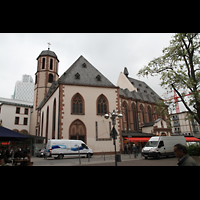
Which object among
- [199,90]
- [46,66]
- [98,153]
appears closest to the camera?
[199,90]

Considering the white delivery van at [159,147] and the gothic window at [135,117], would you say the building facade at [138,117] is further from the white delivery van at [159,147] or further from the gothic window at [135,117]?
the white delivery van at [159,147]

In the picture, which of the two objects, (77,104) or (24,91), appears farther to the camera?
(24,91)

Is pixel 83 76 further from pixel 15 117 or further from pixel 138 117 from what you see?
pixel 15 117

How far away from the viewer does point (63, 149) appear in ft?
65.5

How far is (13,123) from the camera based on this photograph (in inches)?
1865

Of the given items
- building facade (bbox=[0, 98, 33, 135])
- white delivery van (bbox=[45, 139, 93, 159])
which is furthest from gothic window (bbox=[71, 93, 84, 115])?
building facade (bbox=[0, 98, 33, 135])

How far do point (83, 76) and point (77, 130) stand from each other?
29.4 ft

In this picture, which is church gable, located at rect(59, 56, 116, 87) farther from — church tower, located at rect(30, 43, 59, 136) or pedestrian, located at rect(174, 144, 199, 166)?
pedestrian, located at rect(174, 144, 199, 166)

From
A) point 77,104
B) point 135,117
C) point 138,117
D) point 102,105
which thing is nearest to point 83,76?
point 77,104

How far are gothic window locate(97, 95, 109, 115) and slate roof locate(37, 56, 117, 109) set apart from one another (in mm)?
2199
